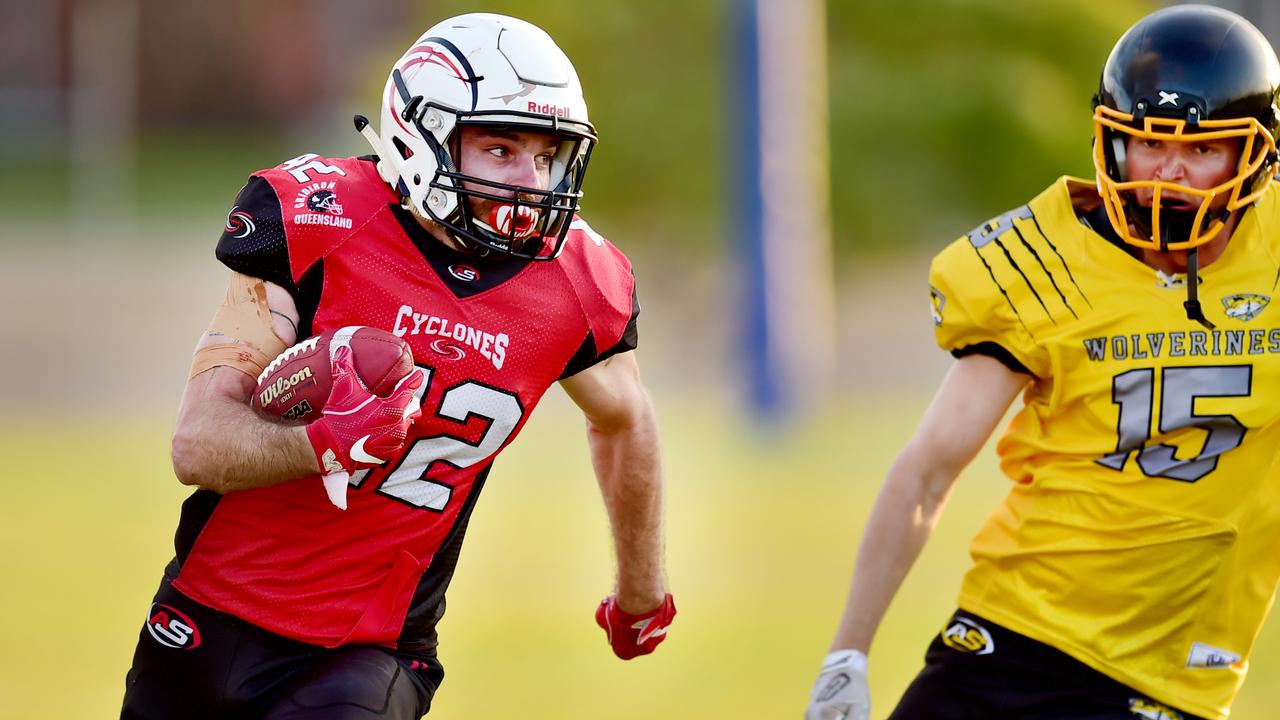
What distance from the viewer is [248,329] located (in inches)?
134

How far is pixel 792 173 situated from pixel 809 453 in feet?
12.1

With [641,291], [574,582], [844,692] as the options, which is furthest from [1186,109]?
[641,291]

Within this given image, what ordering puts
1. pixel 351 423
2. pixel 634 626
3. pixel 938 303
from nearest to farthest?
pixel 351 423
pixel 938 303
pixel 634 626

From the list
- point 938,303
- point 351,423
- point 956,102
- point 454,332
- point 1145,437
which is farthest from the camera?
point 956,102

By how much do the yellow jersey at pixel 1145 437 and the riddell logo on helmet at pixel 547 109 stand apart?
2.96 feet

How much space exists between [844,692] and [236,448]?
4.46 ft

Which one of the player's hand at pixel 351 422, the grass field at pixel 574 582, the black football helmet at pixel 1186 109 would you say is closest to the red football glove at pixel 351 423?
the player's hand at pixel 351 422

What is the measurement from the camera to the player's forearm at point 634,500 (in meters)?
3.93

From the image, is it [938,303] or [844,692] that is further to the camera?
[938,303]

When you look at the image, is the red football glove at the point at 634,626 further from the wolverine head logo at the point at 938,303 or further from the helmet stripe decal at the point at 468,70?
the helmet stripe decal at the point at 468,70

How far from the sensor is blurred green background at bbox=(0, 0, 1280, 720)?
7480 mm

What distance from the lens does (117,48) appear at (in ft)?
109

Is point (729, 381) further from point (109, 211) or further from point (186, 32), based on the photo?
point (186, 32)

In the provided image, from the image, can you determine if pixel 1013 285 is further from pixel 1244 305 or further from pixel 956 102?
pixel 956 102
